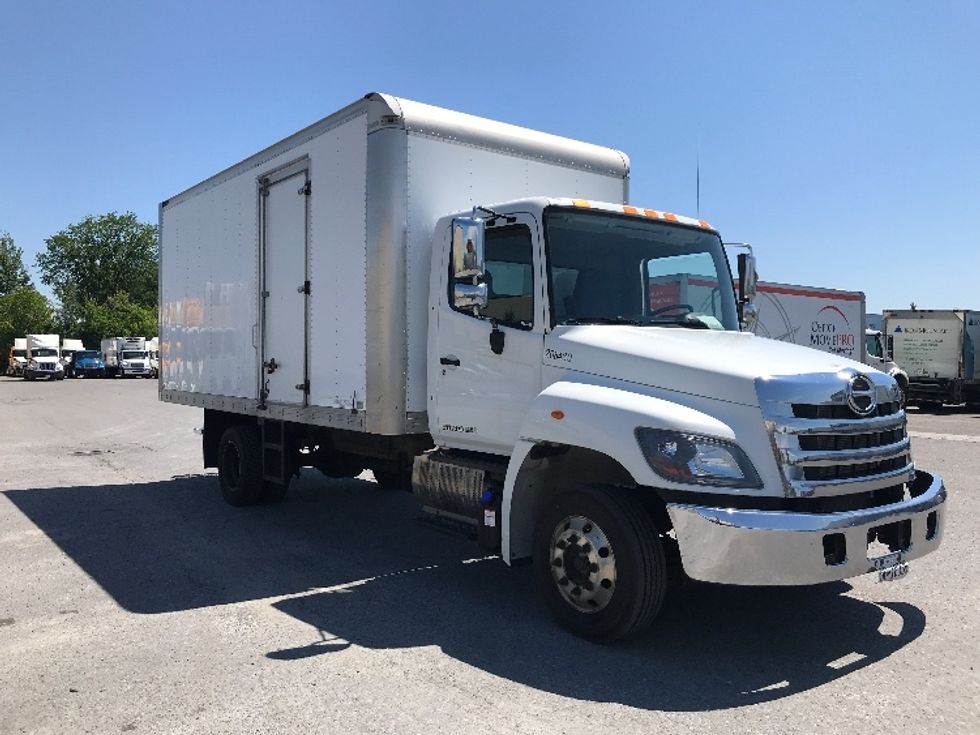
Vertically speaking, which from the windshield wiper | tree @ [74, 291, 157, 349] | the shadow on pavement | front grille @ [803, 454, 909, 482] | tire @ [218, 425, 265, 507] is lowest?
the shadow on pavement

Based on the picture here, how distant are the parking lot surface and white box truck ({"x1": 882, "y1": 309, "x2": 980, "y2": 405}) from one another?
21009 millimetres

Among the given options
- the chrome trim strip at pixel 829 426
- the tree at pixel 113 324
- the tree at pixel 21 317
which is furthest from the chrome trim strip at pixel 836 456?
the tree at pixel 21 317

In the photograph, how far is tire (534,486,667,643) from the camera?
4.36 metres

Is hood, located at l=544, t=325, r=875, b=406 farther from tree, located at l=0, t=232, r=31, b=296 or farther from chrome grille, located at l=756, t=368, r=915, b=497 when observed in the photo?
tree, located at l=0, t=232, r=31, b=296

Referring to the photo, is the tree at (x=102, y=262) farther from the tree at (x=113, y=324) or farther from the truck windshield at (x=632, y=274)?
the truck windshield at (x=632, y=274)

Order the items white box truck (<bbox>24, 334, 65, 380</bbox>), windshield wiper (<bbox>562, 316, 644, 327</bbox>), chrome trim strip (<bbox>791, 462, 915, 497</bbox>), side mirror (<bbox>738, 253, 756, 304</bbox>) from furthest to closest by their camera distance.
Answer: white box truck (<bbox>24, 334, 65, 380</bbox>) < side mirror (<bbox>738, 253, 756, 304</bbox>) < windshield wiper (<bbox>562, 316, 644, 327</bbox>) < chrome trim strip (<bbox>791, 462, 915, 497</bbox>)

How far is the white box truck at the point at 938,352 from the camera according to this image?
26.0m

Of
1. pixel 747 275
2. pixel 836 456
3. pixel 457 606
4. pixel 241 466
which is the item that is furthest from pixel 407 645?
pixel 241 466

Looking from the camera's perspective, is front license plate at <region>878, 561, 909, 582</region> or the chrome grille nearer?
the chrome grille

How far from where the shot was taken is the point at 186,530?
306 inches

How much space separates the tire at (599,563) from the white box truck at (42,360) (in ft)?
184

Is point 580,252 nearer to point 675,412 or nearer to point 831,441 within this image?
point 675,412

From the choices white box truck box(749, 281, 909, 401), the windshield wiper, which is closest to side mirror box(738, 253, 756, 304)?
the windshield wiper

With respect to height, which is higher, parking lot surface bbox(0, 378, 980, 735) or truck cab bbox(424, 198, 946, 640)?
truck cab bbox(424, 198, 946, 640)
